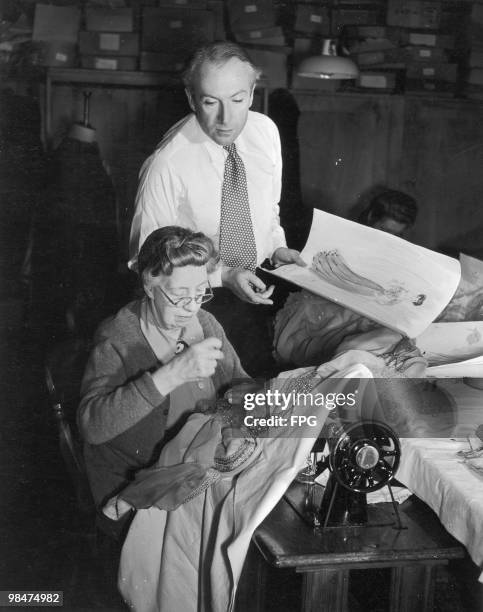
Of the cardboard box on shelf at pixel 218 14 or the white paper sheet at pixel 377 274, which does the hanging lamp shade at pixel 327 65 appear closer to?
the cardboard box on shelf at pixel 218 14

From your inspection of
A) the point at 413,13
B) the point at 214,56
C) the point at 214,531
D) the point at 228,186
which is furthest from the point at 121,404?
the point at 413,13

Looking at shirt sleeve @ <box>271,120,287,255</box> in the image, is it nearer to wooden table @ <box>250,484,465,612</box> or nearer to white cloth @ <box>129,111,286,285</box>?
white cloth @ <box>129,111,286,285</box>

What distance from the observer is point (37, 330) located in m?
1.63

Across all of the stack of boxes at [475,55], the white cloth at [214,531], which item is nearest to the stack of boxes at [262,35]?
the stack of boxes at [475,55]

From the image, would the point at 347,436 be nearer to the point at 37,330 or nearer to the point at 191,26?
the point at 37,330

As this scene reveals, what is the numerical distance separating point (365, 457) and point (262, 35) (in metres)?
0.96

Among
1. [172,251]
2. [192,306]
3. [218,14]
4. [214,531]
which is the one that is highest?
[218,14]

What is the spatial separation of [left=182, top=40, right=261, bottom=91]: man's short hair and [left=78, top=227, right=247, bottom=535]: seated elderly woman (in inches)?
13.6

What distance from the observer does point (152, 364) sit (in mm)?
1505

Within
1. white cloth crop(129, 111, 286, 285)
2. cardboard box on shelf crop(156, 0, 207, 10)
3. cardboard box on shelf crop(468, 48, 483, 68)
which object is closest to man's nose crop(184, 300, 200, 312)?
white cloth crop(129, 111, 286, 285)

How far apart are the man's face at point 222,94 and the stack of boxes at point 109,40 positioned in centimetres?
19

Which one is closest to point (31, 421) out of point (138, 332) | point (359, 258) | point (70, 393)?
point (70, 393)

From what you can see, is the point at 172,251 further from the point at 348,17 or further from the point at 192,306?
the point at 348,17

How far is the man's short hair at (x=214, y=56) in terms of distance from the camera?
148 cm
